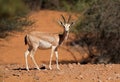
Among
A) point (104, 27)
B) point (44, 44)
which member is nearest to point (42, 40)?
point (44, 44)

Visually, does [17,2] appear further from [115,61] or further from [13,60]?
[13,60]

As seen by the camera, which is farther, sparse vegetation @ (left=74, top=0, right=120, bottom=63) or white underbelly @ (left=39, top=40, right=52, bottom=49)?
sparse vegetation @ (left=74, top=0, right=120, bottom=63)

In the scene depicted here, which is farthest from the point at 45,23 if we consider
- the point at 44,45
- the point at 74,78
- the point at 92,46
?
the point at 74,78

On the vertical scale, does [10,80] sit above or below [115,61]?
above

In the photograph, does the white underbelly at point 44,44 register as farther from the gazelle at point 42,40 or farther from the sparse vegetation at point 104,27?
the sparse vegetation at point 104,27

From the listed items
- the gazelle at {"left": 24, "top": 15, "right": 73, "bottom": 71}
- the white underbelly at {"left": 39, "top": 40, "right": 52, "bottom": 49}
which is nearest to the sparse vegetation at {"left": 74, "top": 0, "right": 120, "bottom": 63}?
the gazelle at {"left": 24, "top": 15, "right": 73, "bottom": 71}

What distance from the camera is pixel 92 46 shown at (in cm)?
1962

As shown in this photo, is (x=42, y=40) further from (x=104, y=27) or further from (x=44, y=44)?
(x=104, y=27)

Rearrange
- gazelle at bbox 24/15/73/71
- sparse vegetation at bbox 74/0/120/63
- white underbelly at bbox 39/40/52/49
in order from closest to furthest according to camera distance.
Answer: gazelle at bbox 24/15/73/71
white underbelly at bbox 39/40/52/49
sparse vegetation at bbox 74/0/120/63

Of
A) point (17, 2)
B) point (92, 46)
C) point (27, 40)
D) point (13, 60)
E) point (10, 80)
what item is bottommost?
point (13, 60)

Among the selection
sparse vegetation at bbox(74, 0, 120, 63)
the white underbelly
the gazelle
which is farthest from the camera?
sparse vegetation at bbox(74, 0, 120, 63)

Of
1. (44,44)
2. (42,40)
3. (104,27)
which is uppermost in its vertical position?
(42,40)

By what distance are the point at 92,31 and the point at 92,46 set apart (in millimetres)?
1951

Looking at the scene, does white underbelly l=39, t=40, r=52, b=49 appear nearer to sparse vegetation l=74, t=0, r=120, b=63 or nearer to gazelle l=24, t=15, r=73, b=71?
gazelle l=24, t=15, r=73, b=71
